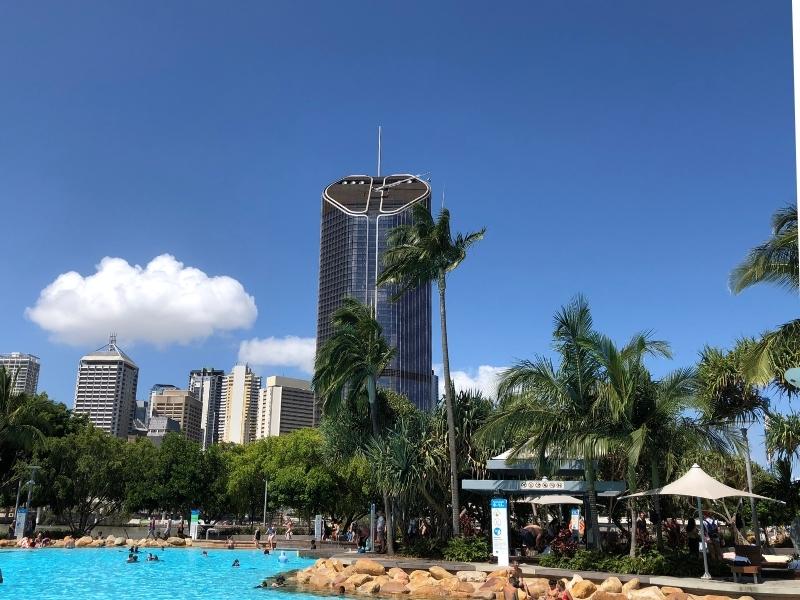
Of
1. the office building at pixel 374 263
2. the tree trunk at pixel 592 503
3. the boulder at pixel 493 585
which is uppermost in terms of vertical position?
the office building at pixel 374 263

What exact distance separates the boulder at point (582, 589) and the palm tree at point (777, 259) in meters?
7.65

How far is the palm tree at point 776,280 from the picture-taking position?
1488cm

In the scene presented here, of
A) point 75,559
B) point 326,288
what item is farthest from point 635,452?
point 326,288

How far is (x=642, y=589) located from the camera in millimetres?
15266

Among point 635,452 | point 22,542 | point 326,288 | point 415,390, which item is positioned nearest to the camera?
point 635,452

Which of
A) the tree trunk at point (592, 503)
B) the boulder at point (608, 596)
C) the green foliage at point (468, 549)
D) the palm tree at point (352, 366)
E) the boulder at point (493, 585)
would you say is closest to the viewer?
the boulder at point (608, 596)

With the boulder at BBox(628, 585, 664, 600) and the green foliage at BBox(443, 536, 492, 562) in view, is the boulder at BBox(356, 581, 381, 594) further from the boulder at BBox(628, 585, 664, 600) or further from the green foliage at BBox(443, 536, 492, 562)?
the boulder at BBox(628, 585, 664, 600)

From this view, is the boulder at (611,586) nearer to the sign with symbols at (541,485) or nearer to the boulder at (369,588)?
the sign with symbols at (541,485)

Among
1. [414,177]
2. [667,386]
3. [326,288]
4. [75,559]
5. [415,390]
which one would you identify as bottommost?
[75,559]

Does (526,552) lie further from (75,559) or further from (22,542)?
(22,542)

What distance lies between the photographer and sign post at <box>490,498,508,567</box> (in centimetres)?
2094

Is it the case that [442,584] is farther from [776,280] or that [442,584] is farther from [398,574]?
[776,280]

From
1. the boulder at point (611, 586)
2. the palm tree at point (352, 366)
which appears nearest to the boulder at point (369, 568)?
the palm tree at point (352, 366)

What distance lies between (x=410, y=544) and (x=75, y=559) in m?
16.4
